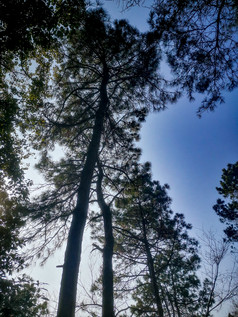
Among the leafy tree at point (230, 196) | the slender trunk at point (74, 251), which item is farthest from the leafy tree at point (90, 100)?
the leafy tree at point (230, 196)

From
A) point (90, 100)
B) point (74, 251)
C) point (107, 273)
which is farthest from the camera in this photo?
point (90, 100)

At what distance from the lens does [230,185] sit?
390 inches

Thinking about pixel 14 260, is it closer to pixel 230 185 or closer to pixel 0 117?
pixel 0 117

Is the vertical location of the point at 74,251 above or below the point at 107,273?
above

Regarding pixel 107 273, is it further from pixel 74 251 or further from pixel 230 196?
pixel 230 196

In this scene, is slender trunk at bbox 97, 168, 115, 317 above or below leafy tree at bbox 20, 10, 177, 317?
below

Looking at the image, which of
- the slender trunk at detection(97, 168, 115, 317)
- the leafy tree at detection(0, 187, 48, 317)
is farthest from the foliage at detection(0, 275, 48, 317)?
the slender trunk at detection(97, 168, 115, 317)

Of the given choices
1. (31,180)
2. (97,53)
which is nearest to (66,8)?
(97,53)

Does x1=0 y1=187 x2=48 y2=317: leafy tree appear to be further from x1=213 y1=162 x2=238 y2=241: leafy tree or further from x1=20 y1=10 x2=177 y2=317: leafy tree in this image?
x1=213 y1=162 x2=238 y2=241: leafy tree

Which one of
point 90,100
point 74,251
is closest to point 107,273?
point 74,251

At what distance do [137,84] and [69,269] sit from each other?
564 centimetres

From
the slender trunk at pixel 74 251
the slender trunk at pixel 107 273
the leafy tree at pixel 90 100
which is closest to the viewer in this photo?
the slender trunk at pixel 74 251

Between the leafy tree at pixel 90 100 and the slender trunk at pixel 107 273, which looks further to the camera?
the leafy tree at pixel 90 100

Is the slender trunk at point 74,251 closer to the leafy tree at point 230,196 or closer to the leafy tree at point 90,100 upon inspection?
the leafy tree at point 90,100
